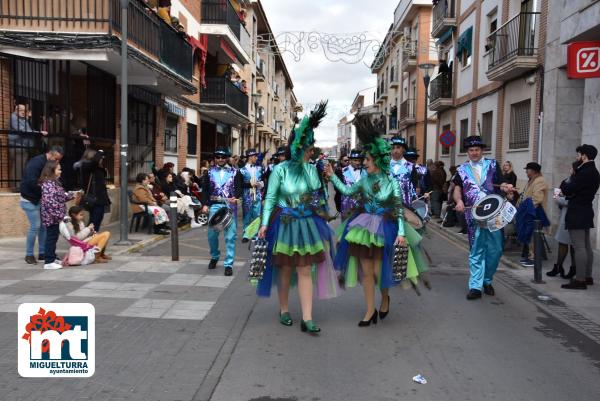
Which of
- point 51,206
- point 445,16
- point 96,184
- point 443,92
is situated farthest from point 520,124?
point 51,206

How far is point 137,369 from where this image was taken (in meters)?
4.28

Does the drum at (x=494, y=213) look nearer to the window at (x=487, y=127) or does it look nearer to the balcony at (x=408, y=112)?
the window at (x=487, y=127)

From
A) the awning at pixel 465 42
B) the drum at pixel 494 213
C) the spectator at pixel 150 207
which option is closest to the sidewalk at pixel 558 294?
the drum at pixel 494 213

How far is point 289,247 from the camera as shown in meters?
5.22

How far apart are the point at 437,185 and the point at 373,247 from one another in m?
12.8

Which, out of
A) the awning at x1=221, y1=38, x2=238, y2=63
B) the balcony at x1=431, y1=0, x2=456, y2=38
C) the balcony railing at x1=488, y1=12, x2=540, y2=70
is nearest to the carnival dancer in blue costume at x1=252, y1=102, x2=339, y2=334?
the balcony railing at x1=488, y1=12, x2=540, y2=70

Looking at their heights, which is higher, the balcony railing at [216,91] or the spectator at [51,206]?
the balcony railing at [216,91]

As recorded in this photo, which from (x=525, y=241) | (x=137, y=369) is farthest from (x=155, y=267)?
(x=525, y=241)

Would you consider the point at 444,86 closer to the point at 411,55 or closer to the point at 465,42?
the point at 465,42

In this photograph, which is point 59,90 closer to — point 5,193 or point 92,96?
point 92,96

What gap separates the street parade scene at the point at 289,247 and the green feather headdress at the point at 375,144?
3 cm

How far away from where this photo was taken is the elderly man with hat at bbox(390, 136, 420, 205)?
331 inches

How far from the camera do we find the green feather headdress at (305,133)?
5246mm

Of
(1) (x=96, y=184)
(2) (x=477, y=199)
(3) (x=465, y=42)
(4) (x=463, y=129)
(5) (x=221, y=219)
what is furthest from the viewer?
(4) (x=463, y=129)
